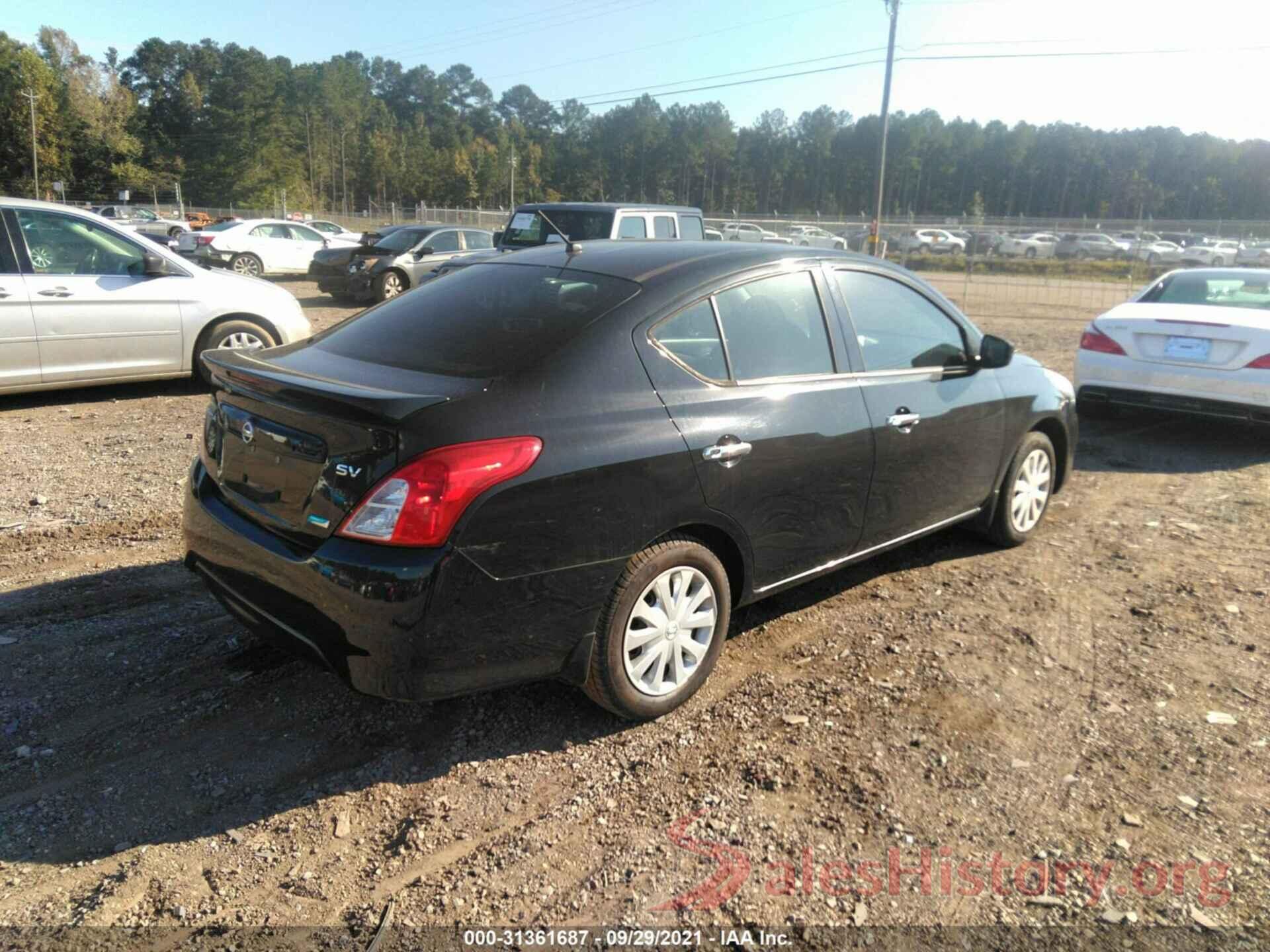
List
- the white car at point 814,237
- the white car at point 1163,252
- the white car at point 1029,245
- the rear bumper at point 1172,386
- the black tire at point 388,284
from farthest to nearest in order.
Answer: the white car at point 1029,245 < the white car at point 814,237 < the white car at point 1163,252 < the black tire at point 388,284 < the rear bumper at point 1172,386

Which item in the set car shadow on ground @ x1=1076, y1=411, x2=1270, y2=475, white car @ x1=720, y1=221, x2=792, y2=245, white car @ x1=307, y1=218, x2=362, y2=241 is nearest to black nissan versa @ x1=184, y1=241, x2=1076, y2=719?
car shadow on ground @ x1=1076, y1=411, x2=1270, y2=475

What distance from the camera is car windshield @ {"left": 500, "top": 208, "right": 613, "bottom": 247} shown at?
11.8 metres

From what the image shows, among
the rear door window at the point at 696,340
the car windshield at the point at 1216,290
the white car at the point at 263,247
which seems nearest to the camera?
the rear door window at the point at 696,340

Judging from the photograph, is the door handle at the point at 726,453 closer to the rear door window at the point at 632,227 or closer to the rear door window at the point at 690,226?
the rear door window at the point at 632,227

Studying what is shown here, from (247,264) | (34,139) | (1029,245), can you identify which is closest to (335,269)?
(247,264)

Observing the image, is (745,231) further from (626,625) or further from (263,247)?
(626,625)

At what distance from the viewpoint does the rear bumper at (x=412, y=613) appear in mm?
2676

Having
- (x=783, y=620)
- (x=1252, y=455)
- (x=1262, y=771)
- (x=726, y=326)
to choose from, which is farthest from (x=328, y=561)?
(x=1252, y=455)

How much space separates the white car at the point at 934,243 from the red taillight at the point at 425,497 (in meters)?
39.0

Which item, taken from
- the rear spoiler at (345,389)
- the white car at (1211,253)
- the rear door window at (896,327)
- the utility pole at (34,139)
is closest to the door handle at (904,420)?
the rear door window at (896,327)

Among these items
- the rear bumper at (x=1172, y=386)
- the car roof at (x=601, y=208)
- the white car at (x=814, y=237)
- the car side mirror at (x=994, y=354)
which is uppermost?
the car roof at (x=601, y=208)

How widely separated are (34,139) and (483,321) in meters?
77.9

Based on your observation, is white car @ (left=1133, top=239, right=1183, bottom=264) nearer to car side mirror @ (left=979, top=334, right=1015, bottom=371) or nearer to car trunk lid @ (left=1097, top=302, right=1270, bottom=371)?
car trunk lid @ (left=1097, top=302, right=1270, bottom=371)

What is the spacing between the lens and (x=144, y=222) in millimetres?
39875
